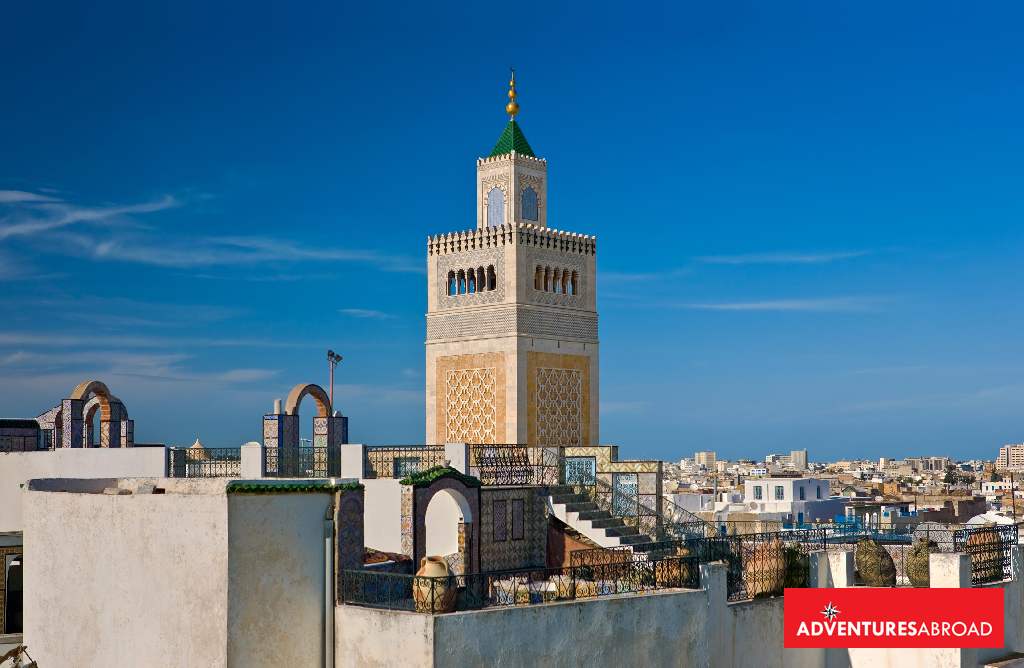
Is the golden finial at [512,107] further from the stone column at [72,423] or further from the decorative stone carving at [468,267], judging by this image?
the stone column at [72,423]

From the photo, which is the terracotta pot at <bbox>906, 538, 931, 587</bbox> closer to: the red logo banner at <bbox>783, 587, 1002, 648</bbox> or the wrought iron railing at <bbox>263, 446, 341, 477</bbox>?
the red logo banner at <bbox>783, 587, 1002, 648</bbox>

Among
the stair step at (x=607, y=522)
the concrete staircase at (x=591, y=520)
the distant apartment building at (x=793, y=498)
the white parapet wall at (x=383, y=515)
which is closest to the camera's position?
the white parapet wall at (x=383, y=515)

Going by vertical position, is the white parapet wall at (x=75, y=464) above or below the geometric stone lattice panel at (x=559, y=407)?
below

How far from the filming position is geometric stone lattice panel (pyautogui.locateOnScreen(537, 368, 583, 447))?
28.7 m

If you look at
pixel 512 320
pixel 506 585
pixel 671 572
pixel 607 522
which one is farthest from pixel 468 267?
pixel 506 585

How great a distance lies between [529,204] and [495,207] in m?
0.75

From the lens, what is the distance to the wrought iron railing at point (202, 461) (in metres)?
25.0

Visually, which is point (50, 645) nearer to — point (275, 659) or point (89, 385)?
point (275, 659)

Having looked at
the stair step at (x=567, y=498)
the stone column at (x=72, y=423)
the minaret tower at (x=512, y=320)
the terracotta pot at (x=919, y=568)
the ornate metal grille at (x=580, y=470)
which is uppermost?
the minaret tower at (x=512, y=320)

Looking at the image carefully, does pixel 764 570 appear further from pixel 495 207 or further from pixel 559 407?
pixel 495 207

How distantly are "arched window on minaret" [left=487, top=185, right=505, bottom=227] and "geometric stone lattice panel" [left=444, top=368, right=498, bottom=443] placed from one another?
325 centimetres

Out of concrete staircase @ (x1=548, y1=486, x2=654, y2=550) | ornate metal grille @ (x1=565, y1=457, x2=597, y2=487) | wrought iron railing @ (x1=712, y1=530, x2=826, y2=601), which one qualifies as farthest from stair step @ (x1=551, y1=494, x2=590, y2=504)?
wrought iron railing @ (x1=712, y1=530, x2=826, y2=601)

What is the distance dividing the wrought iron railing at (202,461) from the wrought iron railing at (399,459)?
2.94 meters

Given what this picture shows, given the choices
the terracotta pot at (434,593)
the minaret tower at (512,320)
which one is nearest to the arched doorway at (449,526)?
the terracotta pot at (434,593)
